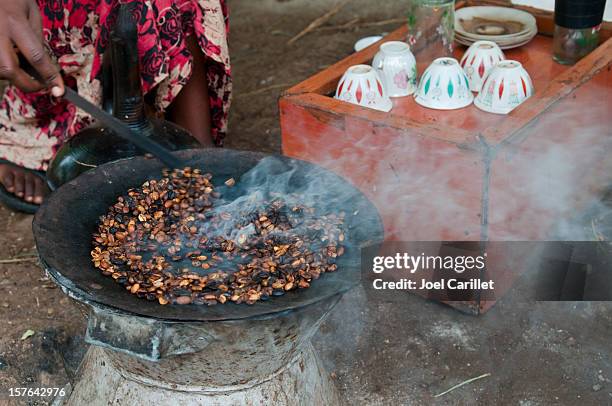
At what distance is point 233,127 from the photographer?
12.0 ft

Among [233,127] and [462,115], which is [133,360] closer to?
[462,115]

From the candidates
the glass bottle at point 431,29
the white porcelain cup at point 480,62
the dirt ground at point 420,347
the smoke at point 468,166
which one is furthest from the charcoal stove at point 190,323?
the glass bottle at point 431,29

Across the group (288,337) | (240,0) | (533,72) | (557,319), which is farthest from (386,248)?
(240,0)

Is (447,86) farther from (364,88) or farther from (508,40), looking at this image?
(508,40)

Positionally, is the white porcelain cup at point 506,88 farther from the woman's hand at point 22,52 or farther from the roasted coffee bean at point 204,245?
the woman's hand at point 22,52

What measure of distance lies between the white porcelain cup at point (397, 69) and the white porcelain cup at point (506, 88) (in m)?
0.28

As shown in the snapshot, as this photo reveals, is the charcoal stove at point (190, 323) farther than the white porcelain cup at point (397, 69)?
No

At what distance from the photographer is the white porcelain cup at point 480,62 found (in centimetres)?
259

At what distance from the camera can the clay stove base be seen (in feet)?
5.51

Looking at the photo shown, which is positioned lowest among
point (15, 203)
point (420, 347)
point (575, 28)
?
point (420, 347)

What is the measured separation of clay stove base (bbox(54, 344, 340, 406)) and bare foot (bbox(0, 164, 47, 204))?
1307mm

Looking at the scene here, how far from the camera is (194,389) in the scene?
5.44ft

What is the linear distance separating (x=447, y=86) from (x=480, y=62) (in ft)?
0.74

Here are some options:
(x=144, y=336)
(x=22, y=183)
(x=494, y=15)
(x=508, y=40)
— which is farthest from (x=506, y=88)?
(x=22, y=183)
